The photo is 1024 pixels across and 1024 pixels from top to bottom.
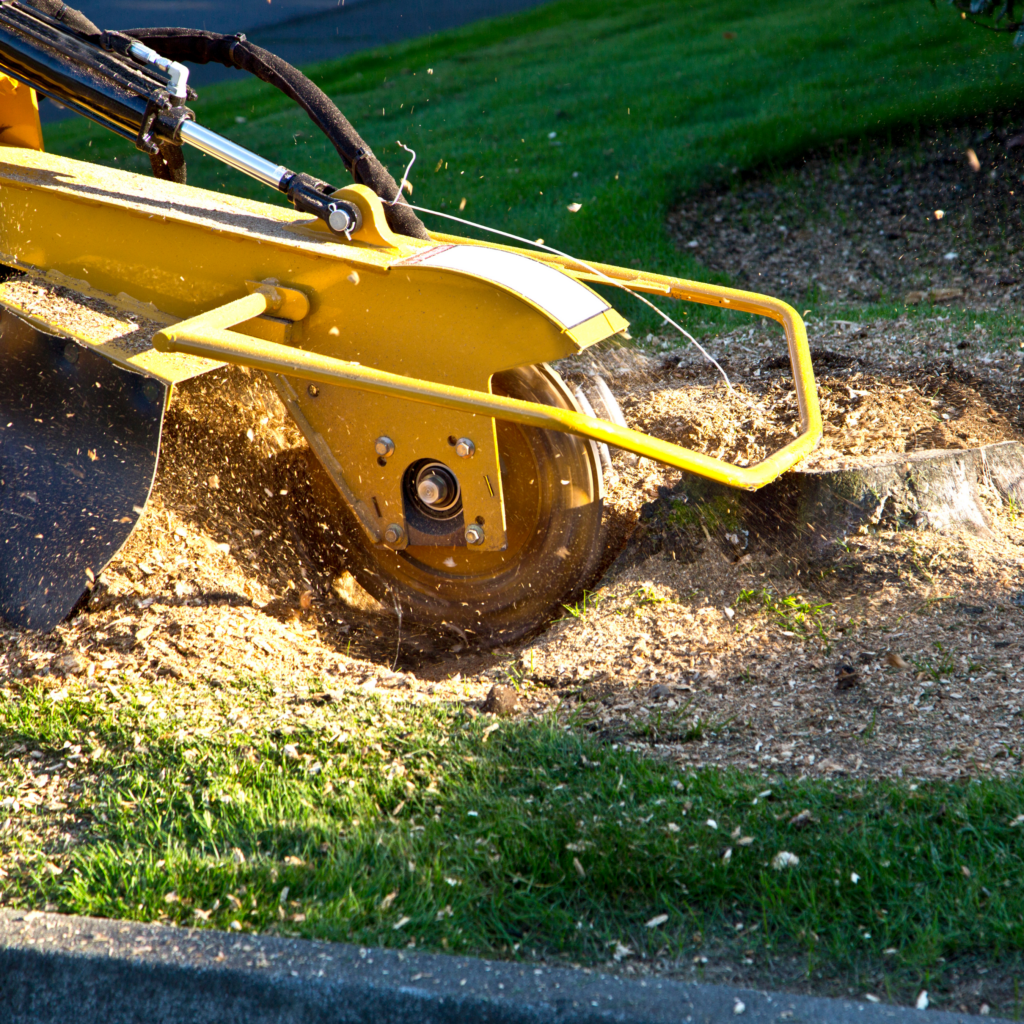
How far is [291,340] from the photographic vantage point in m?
3.07

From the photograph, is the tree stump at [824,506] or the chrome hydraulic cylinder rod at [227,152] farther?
the tree stump at [824,506]

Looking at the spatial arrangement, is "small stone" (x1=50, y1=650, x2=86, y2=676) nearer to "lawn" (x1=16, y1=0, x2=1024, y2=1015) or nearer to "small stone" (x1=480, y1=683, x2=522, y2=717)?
"lawn" (x1=16, y1=0, x2=1024, y2=1015)

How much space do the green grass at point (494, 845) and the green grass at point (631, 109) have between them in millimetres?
3612

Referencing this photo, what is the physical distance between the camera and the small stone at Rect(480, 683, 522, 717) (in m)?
2.64

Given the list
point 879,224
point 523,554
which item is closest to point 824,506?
point 523,554

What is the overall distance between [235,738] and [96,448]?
103 cm

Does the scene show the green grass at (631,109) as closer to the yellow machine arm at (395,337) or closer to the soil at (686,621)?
the soil at (686,621)

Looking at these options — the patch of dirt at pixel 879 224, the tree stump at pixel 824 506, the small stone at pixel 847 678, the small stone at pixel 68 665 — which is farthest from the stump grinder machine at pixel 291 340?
the patch of dirt at pixel 879 224

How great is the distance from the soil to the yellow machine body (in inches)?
15.6

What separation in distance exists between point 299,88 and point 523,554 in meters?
1.60

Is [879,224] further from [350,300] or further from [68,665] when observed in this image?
[68,665]

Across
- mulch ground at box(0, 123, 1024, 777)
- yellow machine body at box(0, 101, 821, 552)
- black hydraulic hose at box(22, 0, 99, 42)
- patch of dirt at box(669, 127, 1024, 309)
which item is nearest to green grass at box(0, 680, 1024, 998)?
mulch ground at box(0, 123, 1024, 777)

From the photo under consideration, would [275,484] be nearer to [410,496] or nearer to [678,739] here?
[410,496]

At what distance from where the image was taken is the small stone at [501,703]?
8.66 feet
